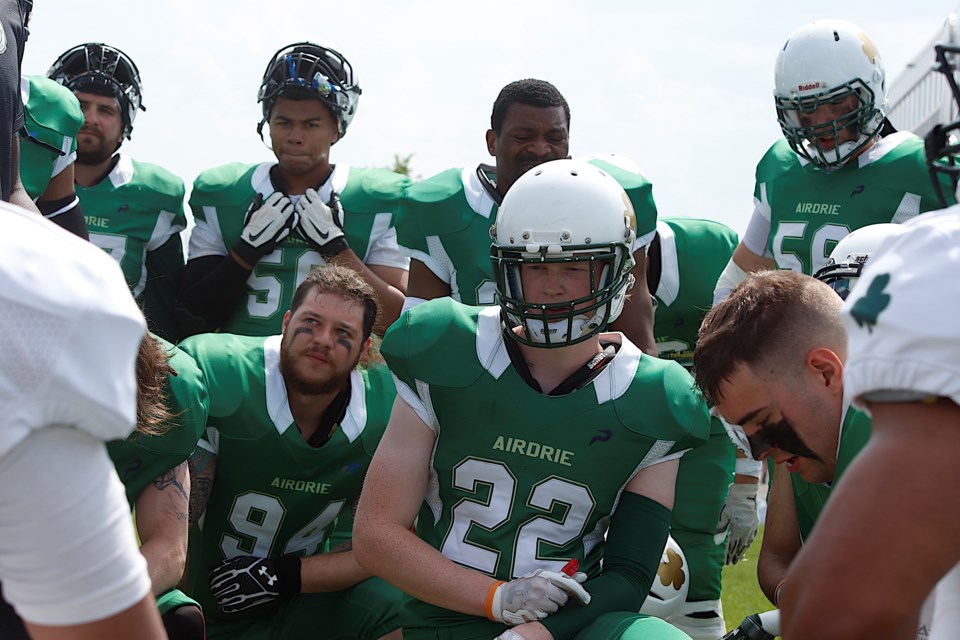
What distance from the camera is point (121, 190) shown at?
4.96m

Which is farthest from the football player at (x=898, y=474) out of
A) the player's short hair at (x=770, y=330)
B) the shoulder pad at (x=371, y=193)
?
the shoulder pad at (x=371, y=193)

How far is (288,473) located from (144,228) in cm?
171

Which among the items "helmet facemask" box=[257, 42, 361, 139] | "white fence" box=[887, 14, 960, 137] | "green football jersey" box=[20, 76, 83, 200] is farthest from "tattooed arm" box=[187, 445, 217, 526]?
"white fence" box=[887, 14, 960, 137]

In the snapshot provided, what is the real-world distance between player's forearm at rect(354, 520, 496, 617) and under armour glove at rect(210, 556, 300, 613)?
2.32ft

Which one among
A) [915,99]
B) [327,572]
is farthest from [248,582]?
[915,99]

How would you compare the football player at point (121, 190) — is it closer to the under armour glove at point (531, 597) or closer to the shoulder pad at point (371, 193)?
the shoulder pad at point (371, 193)

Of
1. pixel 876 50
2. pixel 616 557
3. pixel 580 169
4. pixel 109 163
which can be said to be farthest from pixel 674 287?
pixel 109 163

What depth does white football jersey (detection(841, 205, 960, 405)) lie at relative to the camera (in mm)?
1205

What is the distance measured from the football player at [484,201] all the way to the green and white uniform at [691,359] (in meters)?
0.63

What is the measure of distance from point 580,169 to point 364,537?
1.11m

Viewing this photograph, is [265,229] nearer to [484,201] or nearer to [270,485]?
[484,201]

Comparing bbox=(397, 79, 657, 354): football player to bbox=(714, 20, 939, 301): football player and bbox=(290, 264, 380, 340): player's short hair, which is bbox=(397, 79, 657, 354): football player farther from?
bbox=(714, 20, 939, 301): football player

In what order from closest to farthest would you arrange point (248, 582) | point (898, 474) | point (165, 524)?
point (898, 474), point (165, 524), point (248, 582)

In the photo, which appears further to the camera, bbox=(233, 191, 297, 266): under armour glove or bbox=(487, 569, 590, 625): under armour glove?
bbox=(233, 191, 297, 266): under armour glove
